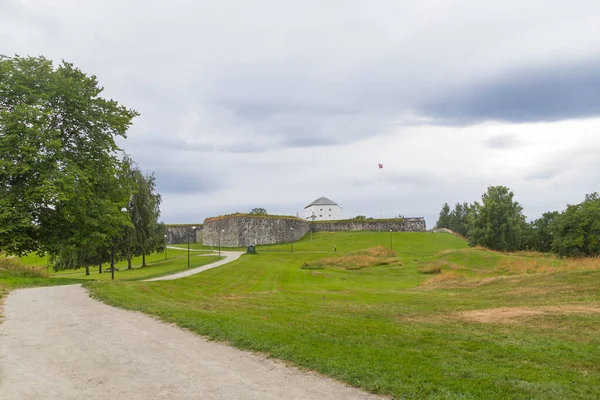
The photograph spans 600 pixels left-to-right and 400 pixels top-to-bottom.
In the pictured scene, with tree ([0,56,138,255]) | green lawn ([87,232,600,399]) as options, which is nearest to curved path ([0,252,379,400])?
green lawn ([87,232,600,399])

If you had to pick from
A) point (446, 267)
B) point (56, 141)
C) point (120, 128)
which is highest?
point (120, 128)

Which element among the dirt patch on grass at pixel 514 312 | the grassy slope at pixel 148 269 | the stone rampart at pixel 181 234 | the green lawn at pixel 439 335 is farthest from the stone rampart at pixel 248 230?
the dirt patch on grass at pixel 514 312

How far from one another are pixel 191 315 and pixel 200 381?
5.85m

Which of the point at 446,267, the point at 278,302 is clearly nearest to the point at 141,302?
the point at 278,302

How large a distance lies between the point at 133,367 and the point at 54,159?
1942cm

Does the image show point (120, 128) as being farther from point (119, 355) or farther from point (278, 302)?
point (119, 355)

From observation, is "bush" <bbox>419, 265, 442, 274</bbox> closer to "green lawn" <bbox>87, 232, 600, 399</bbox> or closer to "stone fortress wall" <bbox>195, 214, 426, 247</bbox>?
"green lawn" <bbox>87, 232, 600, 399</bbox>

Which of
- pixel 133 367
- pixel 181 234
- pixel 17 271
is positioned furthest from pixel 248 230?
pixel 133 367

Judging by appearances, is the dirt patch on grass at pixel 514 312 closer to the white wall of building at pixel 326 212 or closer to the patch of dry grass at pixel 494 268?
the patch of dry grass at pixel 494 268

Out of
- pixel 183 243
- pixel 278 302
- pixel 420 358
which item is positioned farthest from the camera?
pixel 183 243

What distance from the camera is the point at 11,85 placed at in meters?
23.2

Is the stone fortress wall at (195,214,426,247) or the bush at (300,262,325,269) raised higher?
the stone fortress wall at (195,214,426,247)

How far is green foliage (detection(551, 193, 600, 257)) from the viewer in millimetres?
56969

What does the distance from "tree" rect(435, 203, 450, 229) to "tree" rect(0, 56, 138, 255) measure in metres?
113
